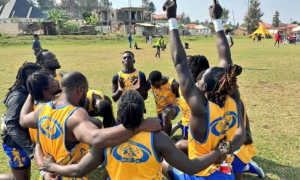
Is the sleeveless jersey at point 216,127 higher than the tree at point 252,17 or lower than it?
lower

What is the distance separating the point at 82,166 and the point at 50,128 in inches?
20.9

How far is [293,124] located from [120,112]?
6157 millimetres

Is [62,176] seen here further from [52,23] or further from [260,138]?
[52,23]

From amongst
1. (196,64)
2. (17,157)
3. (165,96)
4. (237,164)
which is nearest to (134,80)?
(165,96)

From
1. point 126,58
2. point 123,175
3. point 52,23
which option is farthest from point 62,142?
point 52,23

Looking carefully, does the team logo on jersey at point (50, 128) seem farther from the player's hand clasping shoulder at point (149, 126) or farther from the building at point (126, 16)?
the building at point (126, 16)

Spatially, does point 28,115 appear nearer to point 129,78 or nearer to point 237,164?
point 237,164

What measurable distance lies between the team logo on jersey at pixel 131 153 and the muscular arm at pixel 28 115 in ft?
3.68

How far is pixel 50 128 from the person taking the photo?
2723 millimetres

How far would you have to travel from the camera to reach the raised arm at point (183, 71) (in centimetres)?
259

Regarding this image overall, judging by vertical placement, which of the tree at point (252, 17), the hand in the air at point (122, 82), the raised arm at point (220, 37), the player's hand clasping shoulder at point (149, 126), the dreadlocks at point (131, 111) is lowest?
the hand in the air at point (122, 82)

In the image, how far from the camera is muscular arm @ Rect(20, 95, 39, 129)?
299 cm

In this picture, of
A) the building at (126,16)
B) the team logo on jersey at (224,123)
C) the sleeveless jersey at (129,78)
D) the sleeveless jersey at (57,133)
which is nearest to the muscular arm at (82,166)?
the sleeveless jersey at (57,133)

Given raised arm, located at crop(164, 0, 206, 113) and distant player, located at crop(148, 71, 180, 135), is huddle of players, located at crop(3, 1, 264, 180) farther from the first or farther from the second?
distant player, located at crop(148, 71, 180, 135)
